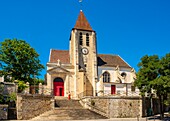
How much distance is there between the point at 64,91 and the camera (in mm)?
36125

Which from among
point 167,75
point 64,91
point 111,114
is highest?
point 167,75

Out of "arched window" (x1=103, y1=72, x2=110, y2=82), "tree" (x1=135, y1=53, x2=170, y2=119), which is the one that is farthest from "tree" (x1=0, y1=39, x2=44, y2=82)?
"tree" (x1=135, y1=53, x2=170, y2=119)

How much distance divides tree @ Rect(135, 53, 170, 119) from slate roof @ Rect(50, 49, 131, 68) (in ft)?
47.7

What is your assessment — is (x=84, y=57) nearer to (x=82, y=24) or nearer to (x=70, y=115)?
(x=82, y=24)

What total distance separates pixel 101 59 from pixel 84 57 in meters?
4.18

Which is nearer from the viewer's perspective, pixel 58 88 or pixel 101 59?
pixel 58 88

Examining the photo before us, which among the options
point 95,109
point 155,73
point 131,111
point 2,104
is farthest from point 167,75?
point 2,104

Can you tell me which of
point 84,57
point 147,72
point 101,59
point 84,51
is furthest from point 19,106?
point 101,59

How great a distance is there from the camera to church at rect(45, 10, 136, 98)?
118 feet

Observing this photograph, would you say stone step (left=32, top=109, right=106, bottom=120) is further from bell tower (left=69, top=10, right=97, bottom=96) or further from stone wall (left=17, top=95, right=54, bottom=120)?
bell tower (left=69, top=10, right=97, bottom=96)

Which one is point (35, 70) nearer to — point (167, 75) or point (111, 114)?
point (111, 114)

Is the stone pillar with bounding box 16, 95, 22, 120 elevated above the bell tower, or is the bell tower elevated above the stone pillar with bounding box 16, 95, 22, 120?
the bell tower

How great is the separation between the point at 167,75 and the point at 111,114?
808 cm

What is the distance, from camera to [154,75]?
24.5 m
